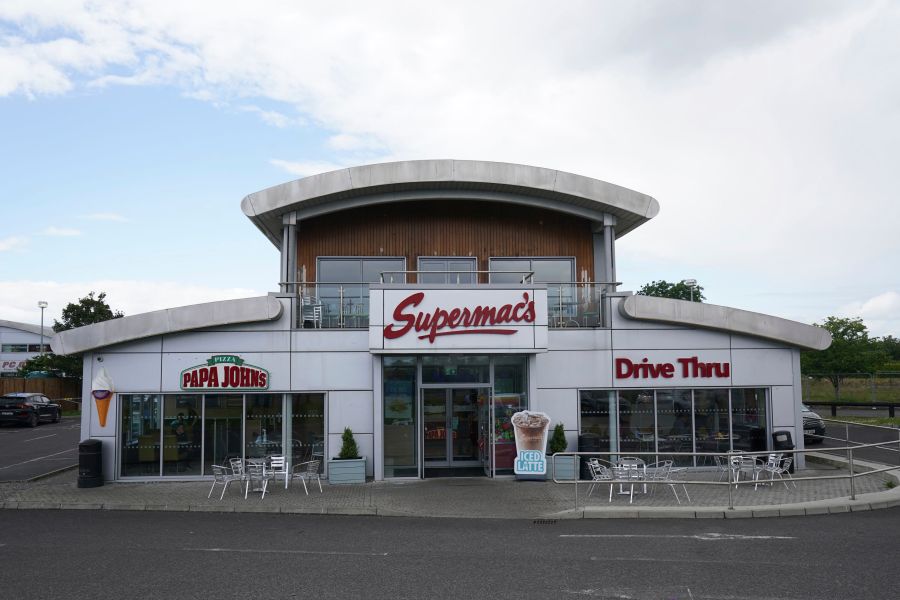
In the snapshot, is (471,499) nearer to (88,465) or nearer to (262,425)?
(262,425)

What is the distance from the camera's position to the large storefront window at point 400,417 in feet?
60.4

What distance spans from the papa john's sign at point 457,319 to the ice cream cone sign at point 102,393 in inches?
252

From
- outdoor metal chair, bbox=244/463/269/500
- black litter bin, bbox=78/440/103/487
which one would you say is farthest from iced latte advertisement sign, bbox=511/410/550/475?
black litter bin, bbox=78/440/103/487

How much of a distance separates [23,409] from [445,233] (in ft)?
85.5

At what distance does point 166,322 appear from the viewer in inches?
722

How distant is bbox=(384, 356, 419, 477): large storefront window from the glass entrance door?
1.12 ft

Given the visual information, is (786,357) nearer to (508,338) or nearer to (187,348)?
(508,338)

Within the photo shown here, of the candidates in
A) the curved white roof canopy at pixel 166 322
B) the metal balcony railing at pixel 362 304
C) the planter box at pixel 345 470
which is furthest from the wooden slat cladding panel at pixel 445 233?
the planter box at pixel 345 470

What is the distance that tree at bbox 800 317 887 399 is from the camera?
45.1 m

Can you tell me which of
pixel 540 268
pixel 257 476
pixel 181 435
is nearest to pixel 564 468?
pixel 540 268

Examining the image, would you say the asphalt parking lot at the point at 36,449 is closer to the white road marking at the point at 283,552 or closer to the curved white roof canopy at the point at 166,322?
the curved white roof canopy at the point at 166,322

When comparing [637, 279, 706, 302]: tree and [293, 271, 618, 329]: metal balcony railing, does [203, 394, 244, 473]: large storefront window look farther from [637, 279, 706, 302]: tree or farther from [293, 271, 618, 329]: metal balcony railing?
[637, 279, 706, 302]: tree

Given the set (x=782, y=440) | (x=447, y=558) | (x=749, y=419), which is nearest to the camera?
(x=447, y=558)

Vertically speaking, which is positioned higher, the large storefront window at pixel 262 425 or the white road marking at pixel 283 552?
the large storefront window at pixel 262 425
